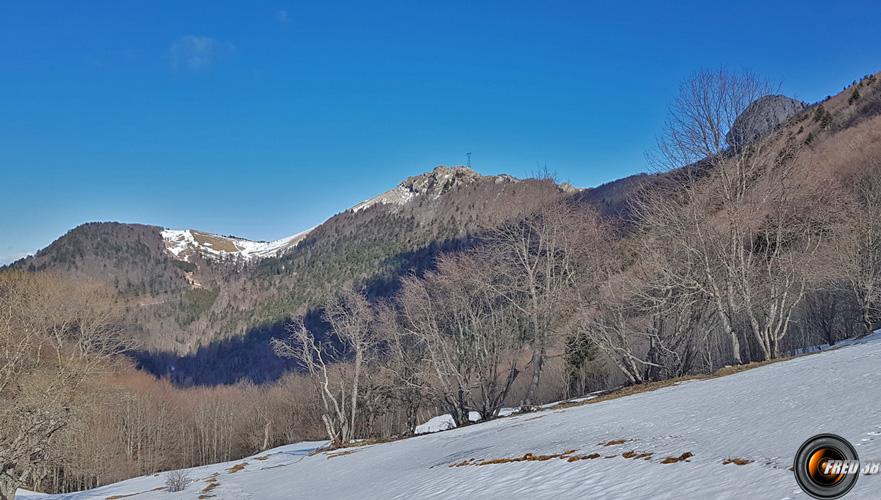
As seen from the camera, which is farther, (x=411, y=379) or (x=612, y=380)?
(x=612, y=380)

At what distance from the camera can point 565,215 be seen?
3003cm

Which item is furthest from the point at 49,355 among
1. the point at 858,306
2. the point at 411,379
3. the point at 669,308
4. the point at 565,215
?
the point at 858,306

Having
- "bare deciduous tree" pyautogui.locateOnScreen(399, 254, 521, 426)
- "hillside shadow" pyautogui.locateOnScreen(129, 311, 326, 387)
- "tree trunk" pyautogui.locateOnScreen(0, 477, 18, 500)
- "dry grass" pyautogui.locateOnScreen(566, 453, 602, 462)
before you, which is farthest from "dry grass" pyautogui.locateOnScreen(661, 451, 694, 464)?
"hillside shadow" pyautogui.locateOnScreen(129, 311, 326, 387)

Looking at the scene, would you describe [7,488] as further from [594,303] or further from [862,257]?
[862,257]

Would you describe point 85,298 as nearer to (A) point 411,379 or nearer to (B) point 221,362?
(A) point 411,379

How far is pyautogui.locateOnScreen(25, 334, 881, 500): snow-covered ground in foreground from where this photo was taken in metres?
6.66

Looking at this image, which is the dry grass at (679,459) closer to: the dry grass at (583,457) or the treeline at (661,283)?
the dry grass at (583,457)

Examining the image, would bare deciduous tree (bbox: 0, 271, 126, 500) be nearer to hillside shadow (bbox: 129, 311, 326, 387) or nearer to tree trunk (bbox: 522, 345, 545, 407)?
tree trunk (bbox: 522, 345, 545, 407)

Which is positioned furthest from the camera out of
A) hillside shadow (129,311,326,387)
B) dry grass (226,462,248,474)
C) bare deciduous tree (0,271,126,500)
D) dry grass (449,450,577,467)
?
hillside shadow (129,311,326,387)

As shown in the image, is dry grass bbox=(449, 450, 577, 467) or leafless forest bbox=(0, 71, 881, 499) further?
leafless forest bbox=(0, 71, 881, 499)

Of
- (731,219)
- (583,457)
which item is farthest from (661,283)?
(583,457)

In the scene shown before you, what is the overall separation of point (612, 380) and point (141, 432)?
61.9m

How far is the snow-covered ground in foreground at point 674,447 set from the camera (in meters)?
6.66

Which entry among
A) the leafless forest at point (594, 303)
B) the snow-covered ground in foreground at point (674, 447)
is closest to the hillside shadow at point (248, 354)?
the leafless forest at point (594, 303)
